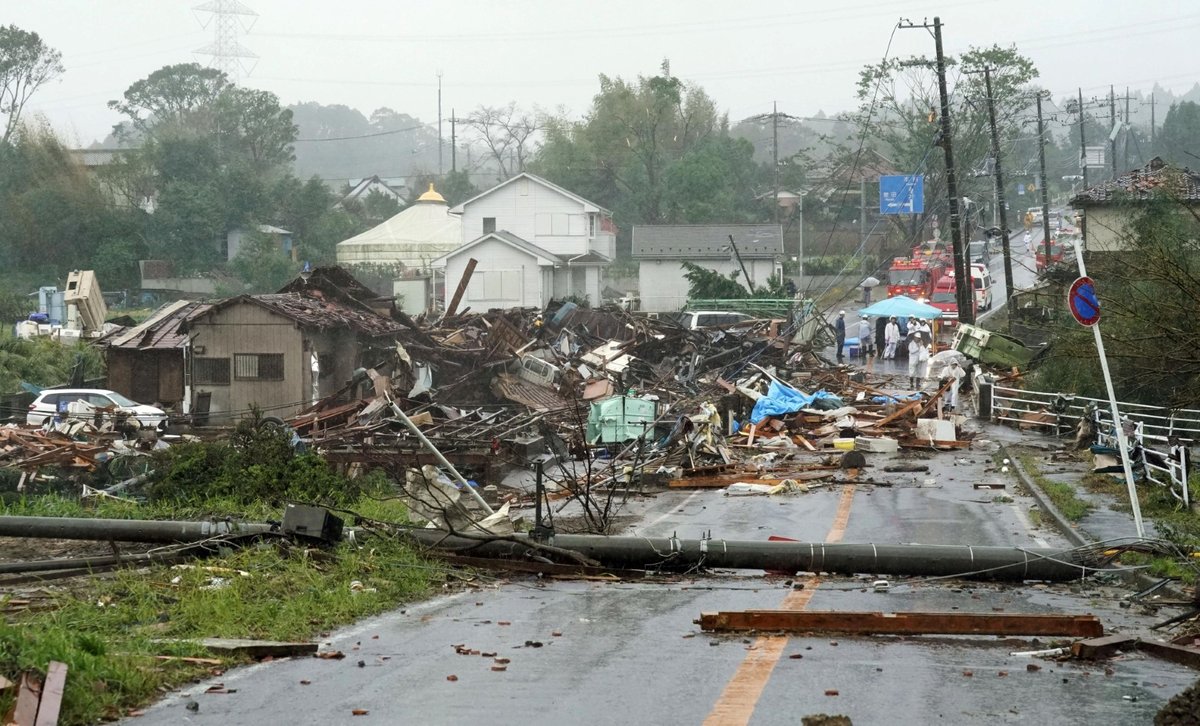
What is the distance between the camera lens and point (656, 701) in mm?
6801

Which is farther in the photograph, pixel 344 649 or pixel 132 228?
pixel 132 228

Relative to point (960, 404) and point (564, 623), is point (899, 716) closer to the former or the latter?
point (564, 623)

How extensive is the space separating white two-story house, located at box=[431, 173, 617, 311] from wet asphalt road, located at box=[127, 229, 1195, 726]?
167ft

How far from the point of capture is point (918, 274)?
66688 millimetres

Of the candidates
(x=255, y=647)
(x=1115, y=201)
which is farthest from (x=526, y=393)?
(x=255, y=647)

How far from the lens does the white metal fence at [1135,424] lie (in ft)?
52.8

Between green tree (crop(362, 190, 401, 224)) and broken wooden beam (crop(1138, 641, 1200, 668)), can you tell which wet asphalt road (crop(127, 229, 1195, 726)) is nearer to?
broken wooden beam (crop(1138, 641, 1200, 668))

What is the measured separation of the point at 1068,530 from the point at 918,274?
5329 cm

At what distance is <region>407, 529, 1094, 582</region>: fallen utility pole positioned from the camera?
11375mm

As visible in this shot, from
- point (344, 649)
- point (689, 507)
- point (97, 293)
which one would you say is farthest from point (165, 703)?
point (97, 293)

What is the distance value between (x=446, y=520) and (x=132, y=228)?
62800 millimetres

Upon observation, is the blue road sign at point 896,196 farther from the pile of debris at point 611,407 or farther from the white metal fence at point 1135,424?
the white metal fence at point 1135,424

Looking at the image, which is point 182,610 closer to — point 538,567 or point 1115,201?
point 538,567

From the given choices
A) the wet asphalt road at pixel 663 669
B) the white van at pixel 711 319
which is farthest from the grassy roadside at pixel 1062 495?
the white van at pixel 711 319
